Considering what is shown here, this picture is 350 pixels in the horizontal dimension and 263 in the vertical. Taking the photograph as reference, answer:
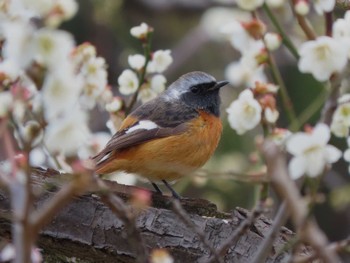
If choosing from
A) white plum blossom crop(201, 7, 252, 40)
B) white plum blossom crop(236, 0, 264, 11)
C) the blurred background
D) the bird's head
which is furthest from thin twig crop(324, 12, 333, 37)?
white plum blossom crop(201, 7, 252, 40)

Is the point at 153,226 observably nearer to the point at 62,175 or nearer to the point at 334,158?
the point at 62,175

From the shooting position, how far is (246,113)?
2625 mm

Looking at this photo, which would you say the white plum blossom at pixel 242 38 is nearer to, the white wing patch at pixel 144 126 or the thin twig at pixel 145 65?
the thin twig at pixel 145 65

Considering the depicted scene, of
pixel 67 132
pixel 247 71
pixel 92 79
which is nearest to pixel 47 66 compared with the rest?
pixel 67 132

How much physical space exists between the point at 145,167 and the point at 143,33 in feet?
3.38

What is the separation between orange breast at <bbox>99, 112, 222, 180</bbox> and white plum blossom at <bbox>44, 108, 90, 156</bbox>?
214 centimetres

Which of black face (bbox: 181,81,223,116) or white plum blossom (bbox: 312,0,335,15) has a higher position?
black face (bbox: 181,81,223,116)

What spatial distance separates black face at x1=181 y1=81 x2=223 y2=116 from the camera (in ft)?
15.7

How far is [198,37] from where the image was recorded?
7289mm

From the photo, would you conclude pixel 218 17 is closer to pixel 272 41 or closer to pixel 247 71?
pixel 247 71

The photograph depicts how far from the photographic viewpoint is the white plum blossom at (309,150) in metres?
2.05

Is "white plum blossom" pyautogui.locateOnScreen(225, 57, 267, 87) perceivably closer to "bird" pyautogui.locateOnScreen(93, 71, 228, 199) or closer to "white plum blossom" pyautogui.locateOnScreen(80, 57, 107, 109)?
"white plum blossom" pyautogui.locateOnScreen(80, 57, 107, 109)

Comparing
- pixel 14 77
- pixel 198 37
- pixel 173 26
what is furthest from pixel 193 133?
pixel 173 26

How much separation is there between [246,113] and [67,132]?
87cm
